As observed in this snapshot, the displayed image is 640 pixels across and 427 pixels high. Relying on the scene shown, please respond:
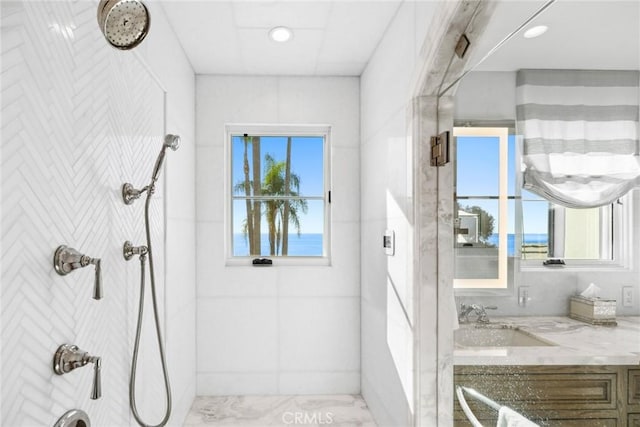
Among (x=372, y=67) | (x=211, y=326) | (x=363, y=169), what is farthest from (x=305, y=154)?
(x=211, y=326)

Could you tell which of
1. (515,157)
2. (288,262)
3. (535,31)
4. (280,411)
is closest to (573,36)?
(535,31)

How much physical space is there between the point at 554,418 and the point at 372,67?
7.41ft

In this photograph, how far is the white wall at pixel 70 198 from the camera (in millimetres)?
1077

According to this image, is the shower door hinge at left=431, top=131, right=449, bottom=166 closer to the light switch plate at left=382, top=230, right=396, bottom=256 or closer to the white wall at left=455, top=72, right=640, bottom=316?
the white wall at left=455, top=72, right=640, bottom=316

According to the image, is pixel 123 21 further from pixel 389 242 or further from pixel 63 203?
pixel 389 242

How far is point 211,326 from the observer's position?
3158 millimetres

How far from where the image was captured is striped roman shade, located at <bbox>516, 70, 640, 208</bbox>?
35.7 inches

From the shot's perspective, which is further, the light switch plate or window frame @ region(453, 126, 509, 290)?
the light switch plate

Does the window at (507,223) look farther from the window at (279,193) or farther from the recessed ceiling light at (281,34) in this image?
the window at (279,193)

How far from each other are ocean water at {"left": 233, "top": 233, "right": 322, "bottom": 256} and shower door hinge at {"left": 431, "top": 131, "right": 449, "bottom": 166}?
1683 millimetres

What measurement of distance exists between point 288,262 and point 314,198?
513 millimetres

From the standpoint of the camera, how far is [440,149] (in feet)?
5.65

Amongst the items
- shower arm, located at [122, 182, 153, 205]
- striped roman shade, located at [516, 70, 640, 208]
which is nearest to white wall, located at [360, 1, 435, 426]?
striped roman shade, located at [516, 70, 640, 208]

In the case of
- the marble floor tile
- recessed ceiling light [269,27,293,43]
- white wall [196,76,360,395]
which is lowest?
the marble floor tile
